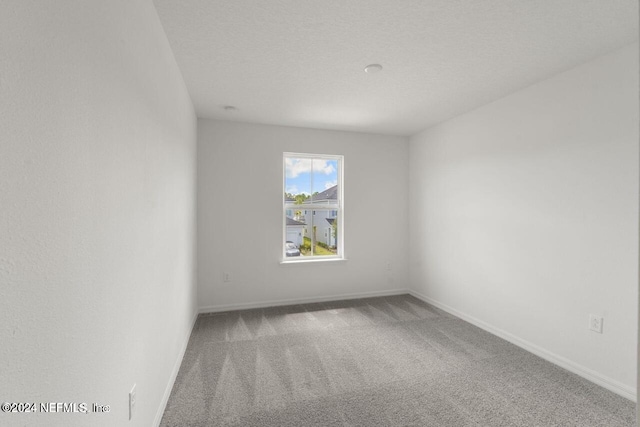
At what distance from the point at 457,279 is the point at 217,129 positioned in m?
3.59

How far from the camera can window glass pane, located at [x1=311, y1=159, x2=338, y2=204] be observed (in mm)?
4094

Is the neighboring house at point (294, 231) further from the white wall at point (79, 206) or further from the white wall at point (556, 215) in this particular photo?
the white wall at point (79, 206)

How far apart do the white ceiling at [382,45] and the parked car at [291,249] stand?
1949 mm

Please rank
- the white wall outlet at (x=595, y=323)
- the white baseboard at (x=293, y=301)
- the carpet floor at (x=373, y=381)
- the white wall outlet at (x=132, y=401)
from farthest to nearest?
the white baseboard at (x=293, y=301) < the white wall outlet at (x=595, y=323) < the carpet floor at (x=373, y=381) < the white wall outlet at (x=132, y=401)

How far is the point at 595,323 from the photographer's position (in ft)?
6.98

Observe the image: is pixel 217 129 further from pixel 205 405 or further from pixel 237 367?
pixel 205 405

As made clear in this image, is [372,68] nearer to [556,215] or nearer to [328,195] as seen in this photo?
[556,215]

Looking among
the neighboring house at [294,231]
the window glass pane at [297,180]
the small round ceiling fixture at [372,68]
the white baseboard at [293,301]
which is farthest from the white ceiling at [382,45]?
the white baseboard at [293,301]

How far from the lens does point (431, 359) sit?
242cm

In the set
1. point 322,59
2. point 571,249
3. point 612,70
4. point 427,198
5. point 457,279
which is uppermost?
point 322,59

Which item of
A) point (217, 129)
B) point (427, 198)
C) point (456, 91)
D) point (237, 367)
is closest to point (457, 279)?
point (427, 198)

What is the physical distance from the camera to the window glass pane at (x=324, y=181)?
4094 millimetres

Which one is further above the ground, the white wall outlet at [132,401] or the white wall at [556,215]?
the white wall at [556,215]

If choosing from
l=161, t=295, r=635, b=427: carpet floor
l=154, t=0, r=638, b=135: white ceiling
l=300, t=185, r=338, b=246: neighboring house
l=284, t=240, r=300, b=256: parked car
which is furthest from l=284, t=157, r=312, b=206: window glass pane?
l=161, t=295, r=635, b=427: carpet floor
